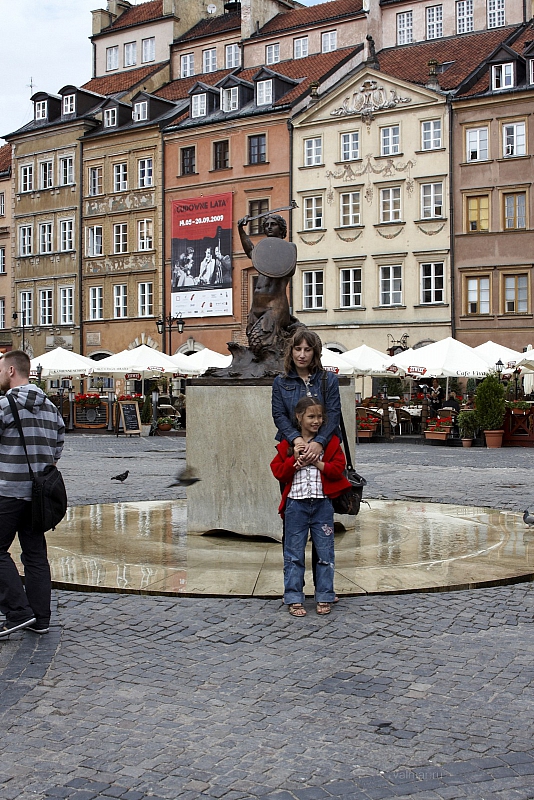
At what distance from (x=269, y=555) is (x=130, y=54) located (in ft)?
160

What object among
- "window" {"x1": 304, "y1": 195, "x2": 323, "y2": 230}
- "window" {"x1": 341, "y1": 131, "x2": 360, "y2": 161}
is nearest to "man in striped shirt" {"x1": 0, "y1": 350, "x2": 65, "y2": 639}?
"window" {"x1": 341, "y1": 131, "x2": 360, "y2": 161}

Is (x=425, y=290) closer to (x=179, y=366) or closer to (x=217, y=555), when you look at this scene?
(x=179, y=366)

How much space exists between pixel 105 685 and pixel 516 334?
3256 cm

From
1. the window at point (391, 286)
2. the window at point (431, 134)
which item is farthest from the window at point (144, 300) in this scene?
the window at point (431, 134)

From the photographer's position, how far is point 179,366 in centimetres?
3044

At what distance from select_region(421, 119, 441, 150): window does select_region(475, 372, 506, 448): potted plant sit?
Answer: 16265mm

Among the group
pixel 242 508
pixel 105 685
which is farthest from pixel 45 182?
pixel 105 685

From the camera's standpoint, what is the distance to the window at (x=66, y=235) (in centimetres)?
4822

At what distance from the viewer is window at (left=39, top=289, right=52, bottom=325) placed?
48.9 meters

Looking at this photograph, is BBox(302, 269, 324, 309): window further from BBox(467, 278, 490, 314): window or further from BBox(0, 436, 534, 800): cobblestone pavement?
BBox(0, 436, 534, 800): cobblestone pavement

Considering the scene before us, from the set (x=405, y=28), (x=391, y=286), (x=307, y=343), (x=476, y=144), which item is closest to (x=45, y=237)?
(x=391, y=286)

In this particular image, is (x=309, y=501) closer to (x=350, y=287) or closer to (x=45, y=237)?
(x=350, y=287)

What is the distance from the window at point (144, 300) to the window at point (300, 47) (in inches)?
501

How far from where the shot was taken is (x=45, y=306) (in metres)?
49.2
